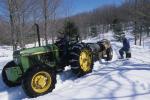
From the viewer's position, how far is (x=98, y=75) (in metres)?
9.59

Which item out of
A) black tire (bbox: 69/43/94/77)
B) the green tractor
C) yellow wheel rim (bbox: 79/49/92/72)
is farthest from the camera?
yellow wheel rim (bbox: 79/49/92/72)

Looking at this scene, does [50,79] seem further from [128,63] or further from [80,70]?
[128,63]

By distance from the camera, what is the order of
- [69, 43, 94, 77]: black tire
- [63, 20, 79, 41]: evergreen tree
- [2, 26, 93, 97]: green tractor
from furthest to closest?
[63, 20, 79, 41]: evergreen tree
[69, 43, 94, 77]: black tire
[2, 26, 93, 97]: green tractor

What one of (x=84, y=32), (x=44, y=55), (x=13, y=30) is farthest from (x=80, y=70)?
(x=84, y=32)

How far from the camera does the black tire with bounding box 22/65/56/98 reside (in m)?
7.83

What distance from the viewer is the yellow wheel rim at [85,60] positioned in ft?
32.7

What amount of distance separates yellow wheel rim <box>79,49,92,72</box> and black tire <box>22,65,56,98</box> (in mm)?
1775

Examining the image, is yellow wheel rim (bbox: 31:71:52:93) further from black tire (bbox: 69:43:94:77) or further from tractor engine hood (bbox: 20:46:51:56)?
black tire (bbox: 69:43:94:77)

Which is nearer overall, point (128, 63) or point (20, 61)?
point (20, 61)

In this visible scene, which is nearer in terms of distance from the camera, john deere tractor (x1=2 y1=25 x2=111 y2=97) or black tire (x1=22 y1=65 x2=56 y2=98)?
black tire (x1=22 y1=65 x2=56 y2=98)

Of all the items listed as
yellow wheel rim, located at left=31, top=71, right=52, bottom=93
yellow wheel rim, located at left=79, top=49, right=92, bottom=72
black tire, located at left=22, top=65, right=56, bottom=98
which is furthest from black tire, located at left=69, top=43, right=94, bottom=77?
yellow wheel rim, located at left=31, top=71, right=52, bottom=93

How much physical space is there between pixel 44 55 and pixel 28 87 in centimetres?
164

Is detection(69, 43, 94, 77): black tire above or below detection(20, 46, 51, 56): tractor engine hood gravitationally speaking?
below

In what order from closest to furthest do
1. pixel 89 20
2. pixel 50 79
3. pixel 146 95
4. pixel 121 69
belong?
pixel 146 95
pixel 50 79
pixel 121 69
pixel 89 20
